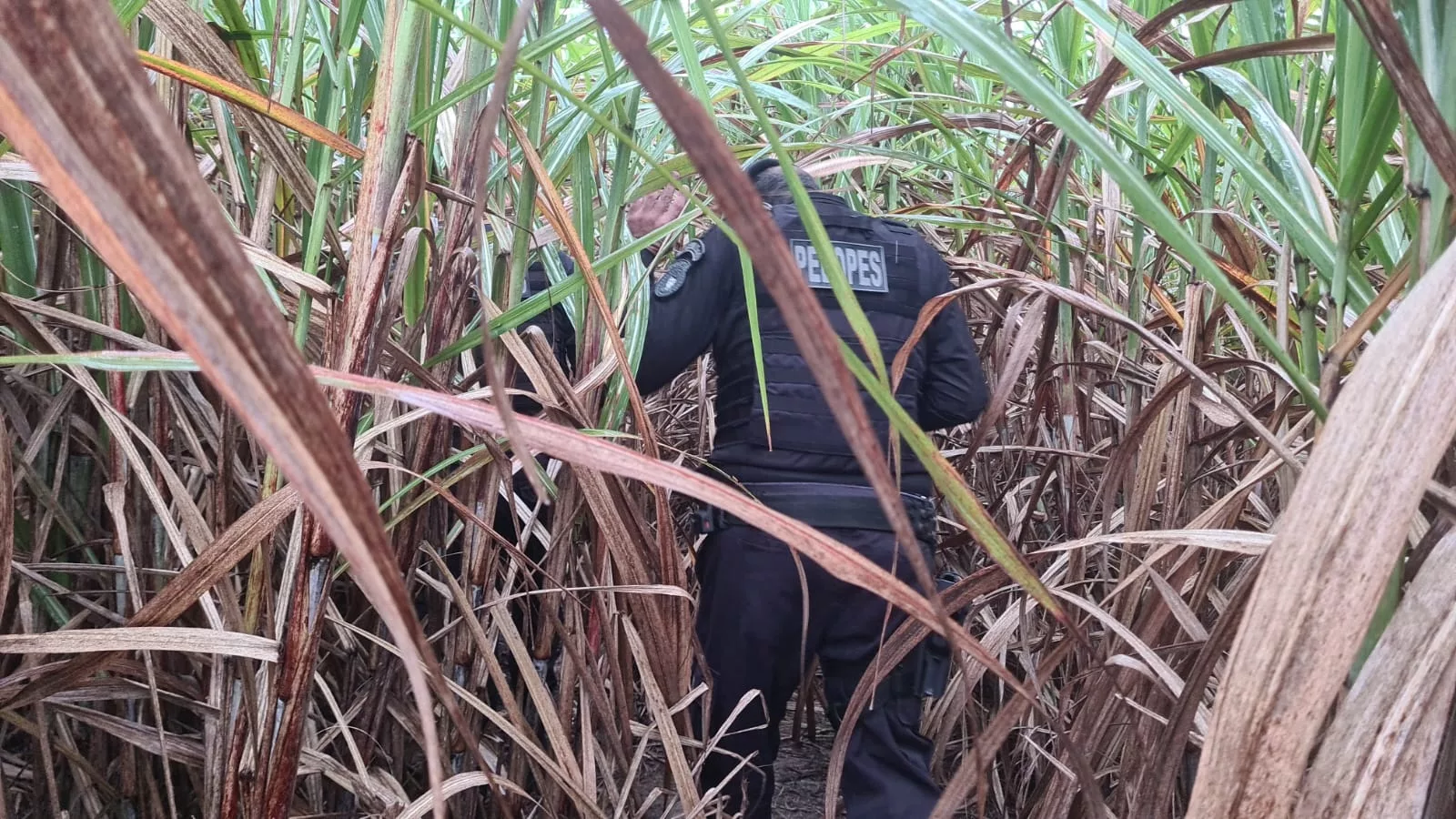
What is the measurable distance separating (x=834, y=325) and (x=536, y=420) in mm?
1270

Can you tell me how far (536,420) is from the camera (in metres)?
0.30

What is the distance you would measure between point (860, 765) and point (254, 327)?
56.4 inches

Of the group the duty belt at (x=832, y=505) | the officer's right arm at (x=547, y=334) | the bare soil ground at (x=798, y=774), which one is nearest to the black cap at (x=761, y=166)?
the officer's right arm at (x=547, y=334)

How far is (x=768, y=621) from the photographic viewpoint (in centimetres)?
147

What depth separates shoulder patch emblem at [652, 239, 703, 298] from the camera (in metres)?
1.45

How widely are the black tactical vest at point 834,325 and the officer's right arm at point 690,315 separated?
4cm

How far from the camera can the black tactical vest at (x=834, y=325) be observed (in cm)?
148

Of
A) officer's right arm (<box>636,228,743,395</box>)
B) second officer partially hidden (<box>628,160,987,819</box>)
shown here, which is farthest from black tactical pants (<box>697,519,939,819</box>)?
officer's right arm (<box>636,228,743,395</box>)

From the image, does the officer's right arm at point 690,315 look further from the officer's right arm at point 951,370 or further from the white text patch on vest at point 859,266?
the officer's right arm at point 951,370

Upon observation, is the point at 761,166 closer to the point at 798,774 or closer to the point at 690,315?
the point at 690,315

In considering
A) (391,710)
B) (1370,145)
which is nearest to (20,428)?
(391,710)

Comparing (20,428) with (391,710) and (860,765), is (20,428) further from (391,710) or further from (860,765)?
(860,765)

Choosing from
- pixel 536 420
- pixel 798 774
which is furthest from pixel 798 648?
pixel 536 420

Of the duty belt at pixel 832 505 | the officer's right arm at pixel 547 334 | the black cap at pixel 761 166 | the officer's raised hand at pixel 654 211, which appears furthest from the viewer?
the officer's raised hand at pixel 654 211
